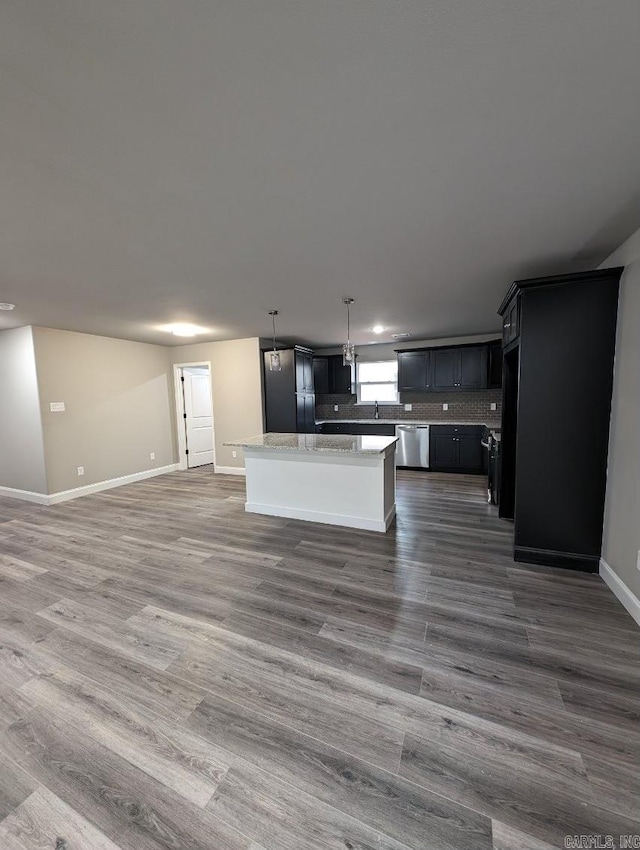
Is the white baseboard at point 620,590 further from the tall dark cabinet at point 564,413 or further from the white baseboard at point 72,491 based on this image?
the white baseboard at point 72,491

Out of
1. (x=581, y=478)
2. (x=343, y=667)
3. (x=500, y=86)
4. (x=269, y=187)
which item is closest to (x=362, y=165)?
(x=269, y=187)

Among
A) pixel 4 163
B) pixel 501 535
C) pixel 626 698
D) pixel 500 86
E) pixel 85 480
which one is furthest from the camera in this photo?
pixel 85 480

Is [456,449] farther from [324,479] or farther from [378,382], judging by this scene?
[324,479]

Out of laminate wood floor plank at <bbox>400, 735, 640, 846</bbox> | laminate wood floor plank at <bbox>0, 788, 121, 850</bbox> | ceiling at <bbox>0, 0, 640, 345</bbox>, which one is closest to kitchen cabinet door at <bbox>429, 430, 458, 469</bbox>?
ceiling at <bbox>0, 0, 640, 345</bbox>

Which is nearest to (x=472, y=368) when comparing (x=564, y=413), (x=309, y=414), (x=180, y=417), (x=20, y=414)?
(x=309, y=414)

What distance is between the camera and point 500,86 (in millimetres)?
1134

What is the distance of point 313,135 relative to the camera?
Result: 4.42 ft

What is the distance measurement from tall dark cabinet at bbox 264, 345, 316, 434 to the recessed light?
1.17 metres

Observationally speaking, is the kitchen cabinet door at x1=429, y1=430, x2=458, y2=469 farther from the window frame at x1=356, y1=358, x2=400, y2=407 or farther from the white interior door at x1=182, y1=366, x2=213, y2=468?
the white interior door at x1=182, y1=366, x2=213, y2=468

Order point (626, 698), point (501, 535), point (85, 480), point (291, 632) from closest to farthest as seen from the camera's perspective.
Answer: point (626, 698)
point (291, 632)
point (501, 535)
point (85, 480)

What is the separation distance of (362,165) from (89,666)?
2.90 meters

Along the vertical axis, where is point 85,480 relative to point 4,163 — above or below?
below

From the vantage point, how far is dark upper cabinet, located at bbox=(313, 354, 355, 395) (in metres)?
7.02

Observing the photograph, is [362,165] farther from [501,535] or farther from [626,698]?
[501,535]
